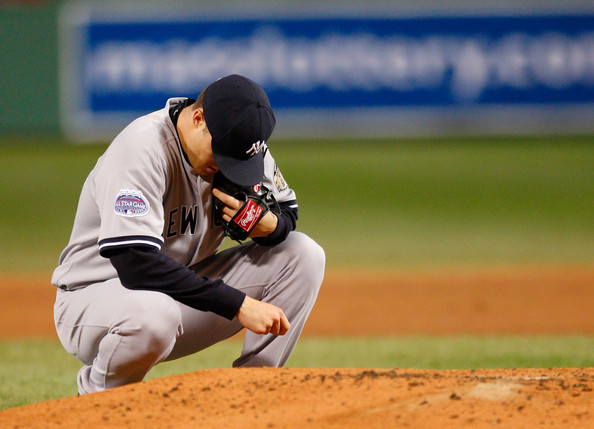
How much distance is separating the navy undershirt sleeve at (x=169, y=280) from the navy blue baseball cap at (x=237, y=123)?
1.28 ft

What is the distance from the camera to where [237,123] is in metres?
2.88

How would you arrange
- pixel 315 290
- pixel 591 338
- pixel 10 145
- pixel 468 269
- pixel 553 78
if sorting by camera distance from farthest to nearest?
pixel 10 145, pixel 553 78, pixel 468 269, pixel 591 338, pixel 315 290

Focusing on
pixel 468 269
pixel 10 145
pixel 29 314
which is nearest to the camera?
pixel 29 314

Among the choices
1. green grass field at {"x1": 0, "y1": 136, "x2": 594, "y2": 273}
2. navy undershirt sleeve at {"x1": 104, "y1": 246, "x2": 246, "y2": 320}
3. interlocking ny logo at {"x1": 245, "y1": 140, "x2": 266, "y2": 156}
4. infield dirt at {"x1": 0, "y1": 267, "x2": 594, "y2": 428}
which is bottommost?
green grass field at {"x1": 0, "y1": 136, "x2": 594, "y2": 273}

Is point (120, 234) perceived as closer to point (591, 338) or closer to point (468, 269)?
point (591, 338)

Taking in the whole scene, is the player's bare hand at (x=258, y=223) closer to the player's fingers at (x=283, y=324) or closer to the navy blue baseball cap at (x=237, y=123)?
the navy blue baseball cap at (x=237, y=123)

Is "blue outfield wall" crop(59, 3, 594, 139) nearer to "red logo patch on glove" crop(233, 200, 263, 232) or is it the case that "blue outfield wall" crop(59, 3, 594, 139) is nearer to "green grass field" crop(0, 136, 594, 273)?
"green grass field" crop(0, 136, 594, 273)

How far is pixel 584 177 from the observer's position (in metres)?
11.7

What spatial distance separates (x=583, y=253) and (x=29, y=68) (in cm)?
785

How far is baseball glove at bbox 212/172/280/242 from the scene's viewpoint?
312 cm

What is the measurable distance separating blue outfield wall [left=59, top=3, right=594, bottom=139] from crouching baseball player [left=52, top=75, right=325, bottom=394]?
26.6 ft

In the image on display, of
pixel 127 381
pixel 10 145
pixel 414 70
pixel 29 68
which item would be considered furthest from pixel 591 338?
pixel 10 145

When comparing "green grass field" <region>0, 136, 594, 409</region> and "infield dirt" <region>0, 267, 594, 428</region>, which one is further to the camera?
"green grass field" <region>0, 136, 594, 409</region>

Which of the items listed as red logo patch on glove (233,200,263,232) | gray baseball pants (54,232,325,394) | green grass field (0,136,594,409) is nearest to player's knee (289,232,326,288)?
gray baseball pants (54,232,325,394)
